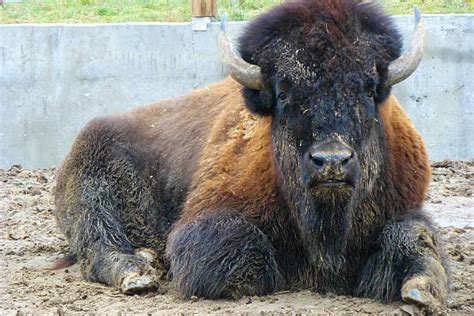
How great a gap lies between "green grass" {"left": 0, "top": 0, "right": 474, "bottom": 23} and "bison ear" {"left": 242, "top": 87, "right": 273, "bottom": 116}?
6.00 m

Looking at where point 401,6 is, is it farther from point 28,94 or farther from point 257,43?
point 257,43

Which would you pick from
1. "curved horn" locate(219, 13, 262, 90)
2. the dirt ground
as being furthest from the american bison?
the dirt ground

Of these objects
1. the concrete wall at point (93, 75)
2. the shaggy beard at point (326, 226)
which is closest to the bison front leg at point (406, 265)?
the shaggy beard at point (326, 226)

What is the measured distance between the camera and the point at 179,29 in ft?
36.3

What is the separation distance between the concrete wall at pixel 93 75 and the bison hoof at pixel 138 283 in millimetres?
4850

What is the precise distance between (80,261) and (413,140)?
2.51 metres

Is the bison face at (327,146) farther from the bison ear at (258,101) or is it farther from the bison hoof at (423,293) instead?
the bison hoof at (423,293)

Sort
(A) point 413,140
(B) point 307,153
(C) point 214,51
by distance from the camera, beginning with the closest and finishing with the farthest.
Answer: (B) point 307,153 → (A) point 413,140 → (C) point 214,51

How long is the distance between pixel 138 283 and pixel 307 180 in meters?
1.53

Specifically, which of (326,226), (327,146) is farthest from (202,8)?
(327,146)

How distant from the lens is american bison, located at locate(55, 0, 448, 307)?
5500mm

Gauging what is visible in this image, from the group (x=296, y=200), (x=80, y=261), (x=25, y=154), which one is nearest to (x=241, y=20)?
(x=25, y=154)

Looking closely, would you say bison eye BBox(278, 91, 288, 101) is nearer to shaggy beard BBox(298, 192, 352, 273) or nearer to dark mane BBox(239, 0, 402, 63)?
dark mane BBox(239, 0, 402, 63)

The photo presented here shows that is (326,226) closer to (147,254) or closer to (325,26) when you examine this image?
(325,26)
